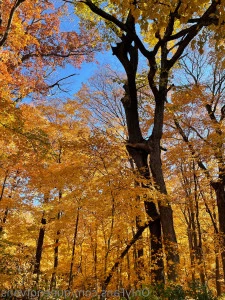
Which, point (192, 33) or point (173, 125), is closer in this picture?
point (192, 33)

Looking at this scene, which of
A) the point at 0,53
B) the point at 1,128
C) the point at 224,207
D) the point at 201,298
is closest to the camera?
the point at 201,298

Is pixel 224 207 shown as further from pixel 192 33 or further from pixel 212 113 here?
pixel 192 33

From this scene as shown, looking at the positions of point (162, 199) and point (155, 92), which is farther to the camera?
point (155, 92)

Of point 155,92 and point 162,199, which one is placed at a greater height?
point 155,92

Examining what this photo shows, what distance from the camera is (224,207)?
9961 millimetres

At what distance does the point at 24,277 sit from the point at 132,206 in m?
2.83

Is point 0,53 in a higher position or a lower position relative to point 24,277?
higher

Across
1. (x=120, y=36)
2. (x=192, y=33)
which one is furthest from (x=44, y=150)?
(x=192, y=33)

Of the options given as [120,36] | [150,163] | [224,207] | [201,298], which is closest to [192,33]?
[120,36]

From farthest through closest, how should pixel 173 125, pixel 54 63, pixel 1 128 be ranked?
pixel 54 63 < pixel 173 125 < pixel 1 128

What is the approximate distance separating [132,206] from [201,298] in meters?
2.36

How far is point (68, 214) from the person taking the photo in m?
7.73

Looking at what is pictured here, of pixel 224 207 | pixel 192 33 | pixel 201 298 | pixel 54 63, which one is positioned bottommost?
pixel 201 298

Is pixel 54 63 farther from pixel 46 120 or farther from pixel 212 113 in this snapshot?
pixel 212 113
